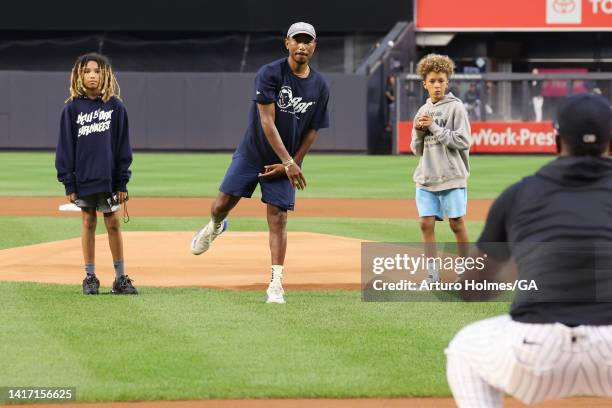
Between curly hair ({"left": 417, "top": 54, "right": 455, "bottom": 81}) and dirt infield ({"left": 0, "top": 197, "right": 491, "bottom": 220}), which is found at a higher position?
curly hair ({"left": 417, "top": 54, "right": 455, "bottom": 81})

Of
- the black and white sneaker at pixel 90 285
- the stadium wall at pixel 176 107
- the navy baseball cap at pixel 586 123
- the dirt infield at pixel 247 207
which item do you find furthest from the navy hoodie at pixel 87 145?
the stadium wall at pixel 176 107

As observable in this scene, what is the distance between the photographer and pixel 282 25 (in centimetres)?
4294

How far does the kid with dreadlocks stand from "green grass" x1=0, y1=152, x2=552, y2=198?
1314 centimetres

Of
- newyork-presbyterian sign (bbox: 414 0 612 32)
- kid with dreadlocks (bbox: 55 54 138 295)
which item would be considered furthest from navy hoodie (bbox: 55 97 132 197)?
newyork-presbyterian sign (bbox: 414 0 612 32)

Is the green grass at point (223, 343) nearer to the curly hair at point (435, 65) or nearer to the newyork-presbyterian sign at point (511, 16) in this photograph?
the curly hair at point (435, 65)

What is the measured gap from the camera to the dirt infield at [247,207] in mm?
18812

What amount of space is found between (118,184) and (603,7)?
35.3 m

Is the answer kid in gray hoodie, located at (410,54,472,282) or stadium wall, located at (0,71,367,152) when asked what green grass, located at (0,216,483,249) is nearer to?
kid in gray hoodie, located at (410,54,472,282)

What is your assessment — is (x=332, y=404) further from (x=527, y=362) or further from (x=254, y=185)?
(x=254, y=185)

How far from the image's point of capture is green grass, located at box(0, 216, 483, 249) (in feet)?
49.8

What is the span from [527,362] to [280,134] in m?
5.44

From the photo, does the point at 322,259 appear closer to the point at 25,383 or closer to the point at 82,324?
the point at 82,324

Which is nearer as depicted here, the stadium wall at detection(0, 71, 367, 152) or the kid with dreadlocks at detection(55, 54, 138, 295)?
the kid with dreadlocks at detection(55, 54, 138, 295)

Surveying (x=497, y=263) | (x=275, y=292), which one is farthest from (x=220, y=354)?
(x=497, y=263)
